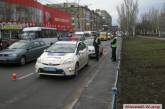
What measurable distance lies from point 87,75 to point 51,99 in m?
4.61

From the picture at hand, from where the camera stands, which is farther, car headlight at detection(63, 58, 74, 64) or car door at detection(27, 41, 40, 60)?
car door at detection(27, 41, 40, 60)

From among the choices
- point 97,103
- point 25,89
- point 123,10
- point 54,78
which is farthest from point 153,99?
point 123,10

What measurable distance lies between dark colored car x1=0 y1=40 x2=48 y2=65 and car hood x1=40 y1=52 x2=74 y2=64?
3.80 metres

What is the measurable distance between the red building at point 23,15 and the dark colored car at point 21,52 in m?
26.0

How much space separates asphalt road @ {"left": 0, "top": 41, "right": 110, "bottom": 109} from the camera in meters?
7.53

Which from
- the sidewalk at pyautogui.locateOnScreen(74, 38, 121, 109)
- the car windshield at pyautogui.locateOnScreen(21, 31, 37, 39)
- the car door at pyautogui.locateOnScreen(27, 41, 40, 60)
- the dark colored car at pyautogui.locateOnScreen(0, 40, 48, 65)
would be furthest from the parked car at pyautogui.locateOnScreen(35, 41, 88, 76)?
the car windshield at pyautogui.locateOnScreen(21, 31, 37, 39)

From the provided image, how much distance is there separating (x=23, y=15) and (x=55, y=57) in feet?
140

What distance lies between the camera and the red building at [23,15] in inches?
1735

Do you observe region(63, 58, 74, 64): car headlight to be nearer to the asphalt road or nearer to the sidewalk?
the asphalt road

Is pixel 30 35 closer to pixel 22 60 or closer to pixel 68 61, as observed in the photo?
pixel 22 60

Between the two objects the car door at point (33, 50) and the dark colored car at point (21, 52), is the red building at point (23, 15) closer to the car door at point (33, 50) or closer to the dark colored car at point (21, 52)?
the car door at point (33, 50)

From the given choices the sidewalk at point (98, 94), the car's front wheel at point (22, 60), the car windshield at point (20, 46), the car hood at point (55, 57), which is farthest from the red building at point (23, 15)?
the sidewalk at point (98, 94)

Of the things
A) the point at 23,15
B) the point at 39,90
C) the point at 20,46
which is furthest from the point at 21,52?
the point at 23,15

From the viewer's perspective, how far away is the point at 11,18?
45.9m
